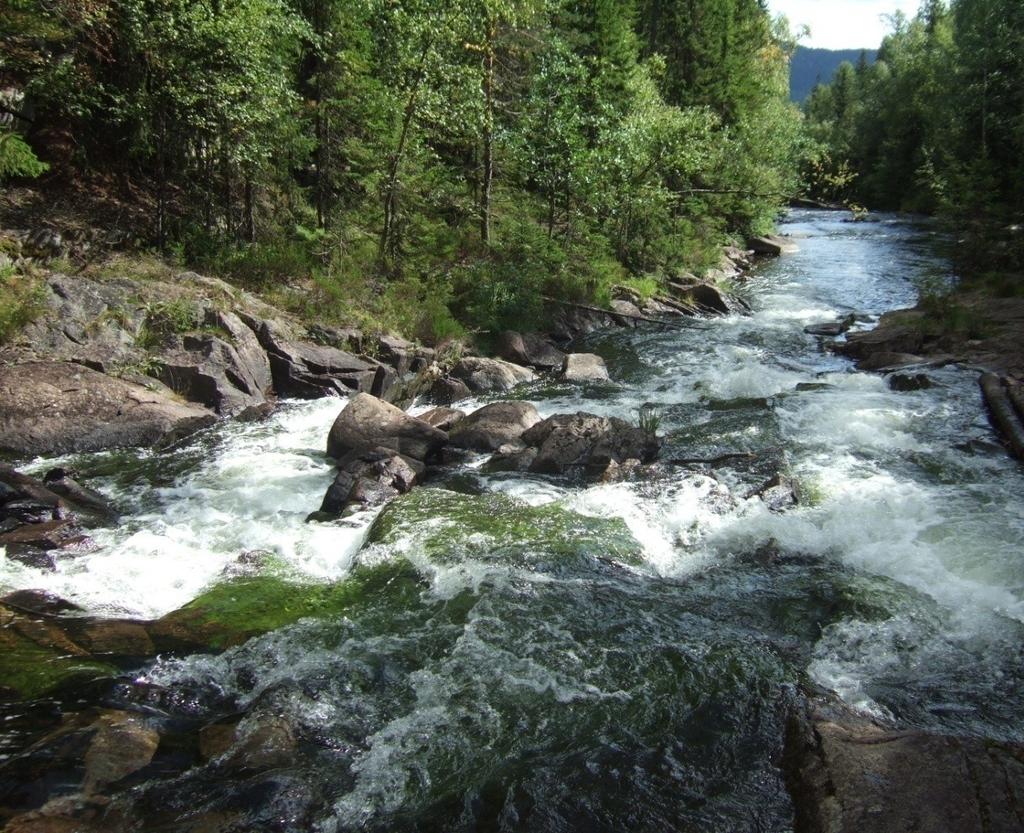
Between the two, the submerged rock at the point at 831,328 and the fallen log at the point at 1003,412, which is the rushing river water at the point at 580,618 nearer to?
the fallen log at the point at 1003,412

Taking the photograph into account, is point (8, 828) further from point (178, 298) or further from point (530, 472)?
point (178, 298)

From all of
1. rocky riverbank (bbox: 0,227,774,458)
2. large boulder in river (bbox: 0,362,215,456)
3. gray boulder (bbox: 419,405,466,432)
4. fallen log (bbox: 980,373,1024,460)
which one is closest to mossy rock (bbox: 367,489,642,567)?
gray boulder (bbox: 419,405,466,432)

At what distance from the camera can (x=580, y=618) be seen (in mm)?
6383

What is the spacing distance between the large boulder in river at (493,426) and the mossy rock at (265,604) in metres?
3.84

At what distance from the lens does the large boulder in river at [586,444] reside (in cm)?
1005

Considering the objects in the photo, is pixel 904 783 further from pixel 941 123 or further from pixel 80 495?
pixel 941 123

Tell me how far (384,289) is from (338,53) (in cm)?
525

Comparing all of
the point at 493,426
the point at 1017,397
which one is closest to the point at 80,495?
the point at 493,426

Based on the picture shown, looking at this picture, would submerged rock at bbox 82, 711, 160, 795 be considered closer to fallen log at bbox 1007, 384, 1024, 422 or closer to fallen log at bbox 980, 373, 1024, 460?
fallen log at bbox 980, 373, 1024, 460

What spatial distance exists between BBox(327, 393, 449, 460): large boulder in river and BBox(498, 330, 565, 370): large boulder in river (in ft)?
18.7

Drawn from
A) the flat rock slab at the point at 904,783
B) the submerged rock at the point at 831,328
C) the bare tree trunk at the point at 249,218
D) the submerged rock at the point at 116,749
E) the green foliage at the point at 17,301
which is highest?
the bare tree trunk at the point at 249,218

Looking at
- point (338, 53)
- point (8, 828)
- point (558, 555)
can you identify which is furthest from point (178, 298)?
point (8, 828)

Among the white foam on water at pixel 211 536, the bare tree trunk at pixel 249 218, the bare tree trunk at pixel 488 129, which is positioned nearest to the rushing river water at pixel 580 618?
the white foam on water at pixel 211 536

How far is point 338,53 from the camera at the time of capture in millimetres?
16562
